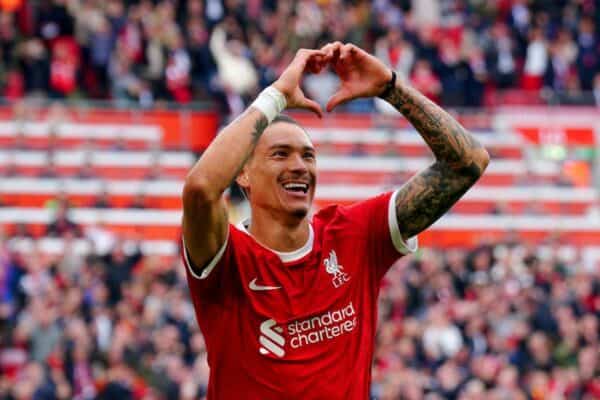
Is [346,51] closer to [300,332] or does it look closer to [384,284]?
[300,332]

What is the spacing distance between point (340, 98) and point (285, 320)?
88cm

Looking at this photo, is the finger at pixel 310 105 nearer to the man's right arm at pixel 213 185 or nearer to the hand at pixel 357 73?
the hand at pixel 357 73

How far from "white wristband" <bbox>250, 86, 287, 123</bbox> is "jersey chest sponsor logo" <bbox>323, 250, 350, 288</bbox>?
2.06ft

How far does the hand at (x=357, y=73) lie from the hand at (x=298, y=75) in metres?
0.07

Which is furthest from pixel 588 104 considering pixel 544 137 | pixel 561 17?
pixel 561 17

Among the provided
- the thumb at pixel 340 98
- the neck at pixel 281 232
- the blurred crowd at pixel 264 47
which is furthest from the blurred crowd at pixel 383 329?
the thumb at pixel 340 98

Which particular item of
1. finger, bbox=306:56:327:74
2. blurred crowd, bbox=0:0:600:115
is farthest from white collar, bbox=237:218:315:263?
blurred crowd, bbox=0:0:600:115

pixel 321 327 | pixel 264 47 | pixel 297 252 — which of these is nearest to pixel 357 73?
pixel 297 252

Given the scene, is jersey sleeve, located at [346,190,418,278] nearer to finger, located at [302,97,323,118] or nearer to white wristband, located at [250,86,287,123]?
finger, located at [302,97,323,118]

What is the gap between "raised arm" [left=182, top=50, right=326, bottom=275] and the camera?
5.26 meters

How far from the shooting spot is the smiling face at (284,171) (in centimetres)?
573

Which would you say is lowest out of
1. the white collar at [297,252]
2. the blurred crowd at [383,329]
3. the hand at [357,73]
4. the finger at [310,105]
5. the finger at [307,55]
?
the blurred crowd at [383,329]

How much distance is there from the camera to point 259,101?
552 cm

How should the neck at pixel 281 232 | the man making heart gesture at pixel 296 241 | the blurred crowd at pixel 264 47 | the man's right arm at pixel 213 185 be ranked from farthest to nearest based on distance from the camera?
the blurred crowd at pixel 264 47 → the neck at pixel 281 232 → the man making heart gesture at pixel 296 241 → the man's right arm at pixel 213 185
